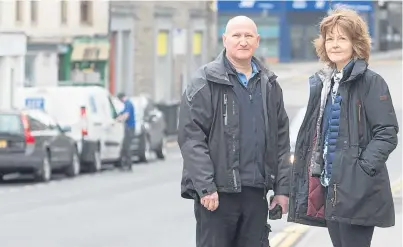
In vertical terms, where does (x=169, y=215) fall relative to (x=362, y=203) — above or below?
below

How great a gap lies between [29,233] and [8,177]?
12.7m

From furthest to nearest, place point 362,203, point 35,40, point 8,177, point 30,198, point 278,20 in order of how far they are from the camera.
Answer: point 278,20 → point 35,40 → point 8,177 → point 30,198 → point 362,203

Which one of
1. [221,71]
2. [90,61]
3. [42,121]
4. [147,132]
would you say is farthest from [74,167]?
[90,61]

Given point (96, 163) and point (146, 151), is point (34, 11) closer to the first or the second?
point (146, 151)

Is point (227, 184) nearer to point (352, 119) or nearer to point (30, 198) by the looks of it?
point (352, 119)

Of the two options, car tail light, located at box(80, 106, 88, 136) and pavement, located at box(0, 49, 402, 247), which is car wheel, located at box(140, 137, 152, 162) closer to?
pavement, located at box(0, 49, 402, 247)

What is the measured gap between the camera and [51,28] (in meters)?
43.4

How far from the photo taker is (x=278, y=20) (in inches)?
3004

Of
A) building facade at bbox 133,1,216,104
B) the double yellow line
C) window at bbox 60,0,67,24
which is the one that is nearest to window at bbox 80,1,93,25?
window at bbox 60,0,67,24

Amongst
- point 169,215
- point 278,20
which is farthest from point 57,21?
point 278,20

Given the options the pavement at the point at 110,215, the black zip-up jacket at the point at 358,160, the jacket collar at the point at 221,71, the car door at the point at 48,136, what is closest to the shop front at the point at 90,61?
the pavement at the point at 110,215

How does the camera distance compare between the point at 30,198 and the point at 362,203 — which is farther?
the point at 30,198

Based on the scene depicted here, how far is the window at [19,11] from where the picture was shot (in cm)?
4034

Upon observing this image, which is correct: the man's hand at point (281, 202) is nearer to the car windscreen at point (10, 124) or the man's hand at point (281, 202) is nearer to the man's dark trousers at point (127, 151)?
the car windscreen at point (10, 124)
